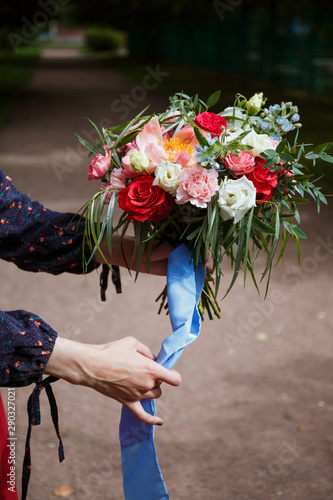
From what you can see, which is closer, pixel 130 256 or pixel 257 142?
pixel 257 142

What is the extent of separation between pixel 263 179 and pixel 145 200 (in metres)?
0.37

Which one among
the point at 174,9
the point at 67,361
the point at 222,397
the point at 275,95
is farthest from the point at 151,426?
the point at 174,9

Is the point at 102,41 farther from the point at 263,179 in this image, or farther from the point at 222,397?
the point at 263,179

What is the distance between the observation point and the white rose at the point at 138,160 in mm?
1955

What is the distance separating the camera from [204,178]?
6.28ft

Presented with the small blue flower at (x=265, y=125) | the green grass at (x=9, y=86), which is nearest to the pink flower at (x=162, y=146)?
the small blue flower at (x=265, y=125)

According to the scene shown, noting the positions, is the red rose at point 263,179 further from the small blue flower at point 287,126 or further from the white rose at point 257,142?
the small blue flower at point 287,126

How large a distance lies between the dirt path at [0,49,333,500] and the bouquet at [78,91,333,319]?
1634 mm

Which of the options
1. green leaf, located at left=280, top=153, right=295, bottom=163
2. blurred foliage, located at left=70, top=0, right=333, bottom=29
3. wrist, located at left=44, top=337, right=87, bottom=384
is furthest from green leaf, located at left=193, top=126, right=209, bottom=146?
blurred foliage, located at left=70, top=0, right=333, bottom=29

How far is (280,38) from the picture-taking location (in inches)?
864

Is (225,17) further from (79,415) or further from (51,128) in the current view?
(79,415)

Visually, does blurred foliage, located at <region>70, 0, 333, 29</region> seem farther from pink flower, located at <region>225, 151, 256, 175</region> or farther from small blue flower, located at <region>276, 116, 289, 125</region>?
pink flower, located at <region>225, 151, 256, 175</region>

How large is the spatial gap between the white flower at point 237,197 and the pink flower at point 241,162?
4 cm

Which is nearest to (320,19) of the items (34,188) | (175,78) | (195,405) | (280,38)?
(280,38)
